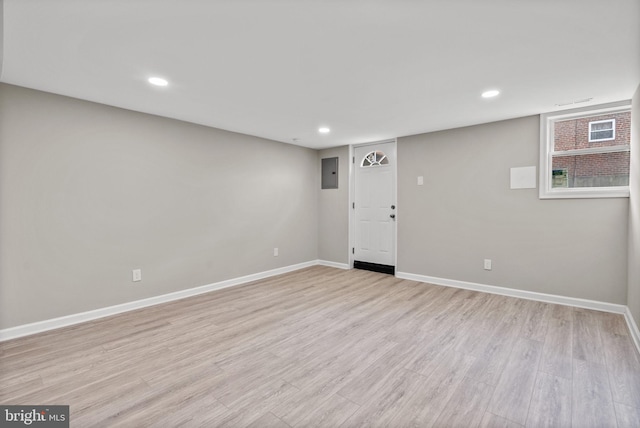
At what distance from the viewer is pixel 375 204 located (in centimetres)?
506

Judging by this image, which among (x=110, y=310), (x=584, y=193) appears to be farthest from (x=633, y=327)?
(x=110, y=310)

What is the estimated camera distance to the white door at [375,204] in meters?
4.86

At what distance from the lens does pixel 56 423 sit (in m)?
1.58

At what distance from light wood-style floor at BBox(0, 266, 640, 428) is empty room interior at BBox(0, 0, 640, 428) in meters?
0.02

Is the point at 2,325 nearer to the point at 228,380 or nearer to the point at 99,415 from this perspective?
the point at 99,415

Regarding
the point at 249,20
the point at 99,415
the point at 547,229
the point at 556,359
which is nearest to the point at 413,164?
the point at 547,229

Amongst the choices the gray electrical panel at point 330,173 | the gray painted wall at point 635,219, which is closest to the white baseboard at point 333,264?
the gray electrical panel at point 330,173

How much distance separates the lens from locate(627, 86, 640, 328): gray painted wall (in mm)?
2520

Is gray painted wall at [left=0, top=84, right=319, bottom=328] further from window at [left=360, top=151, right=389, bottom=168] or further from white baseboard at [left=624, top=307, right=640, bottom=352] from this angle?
white baseboard at [left=624, top=307, right=640, bottom=352]

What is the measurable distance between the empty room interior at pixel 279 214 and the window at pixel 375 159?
0.10 m

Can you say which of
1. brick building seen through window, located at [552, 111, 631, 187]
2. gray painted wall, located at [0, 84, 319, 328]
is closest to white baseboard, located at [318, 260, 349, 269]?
gray painted wall, located at [0, 84, 319, 328]

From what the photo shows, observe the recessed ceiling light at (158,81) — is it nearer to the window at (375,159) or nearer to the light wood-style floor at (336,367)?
the light wood-style floor at (336,367)

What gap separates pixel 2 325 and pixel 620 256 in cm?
A: 597
